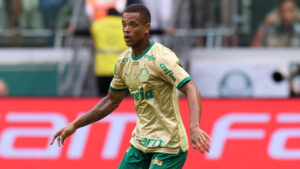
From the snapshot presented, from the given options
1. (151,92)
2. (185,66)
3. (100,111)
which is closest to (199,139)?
(151,92)

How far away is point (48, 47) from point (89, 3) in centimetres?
240

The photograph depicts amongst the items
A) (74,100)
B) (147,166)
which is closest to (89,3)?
(74,100)

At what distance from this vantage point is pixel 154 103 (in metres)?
4.80

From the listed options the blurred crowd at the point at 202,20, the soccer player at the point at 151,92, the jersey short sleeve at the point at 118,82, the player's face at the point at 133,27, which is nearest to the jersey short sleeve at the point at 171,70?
the soccer player at the point at 151,92

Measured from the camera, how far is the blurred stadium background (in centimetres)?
861

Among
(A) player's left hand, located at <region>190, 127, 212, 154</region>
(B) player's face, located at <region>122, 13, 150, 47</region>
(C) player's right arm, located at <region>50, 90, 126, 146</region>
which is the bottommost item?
(C) player's right arm, located at <region>50, 90, 126, 146</region>

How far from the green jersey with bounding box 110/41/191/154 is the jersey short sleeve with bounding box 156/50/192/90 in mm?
11

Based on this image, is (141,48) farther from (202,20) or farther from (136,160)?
(202,20)

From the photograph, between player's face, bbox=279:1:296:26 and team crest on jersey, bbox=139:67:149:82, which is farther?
player's face, bbox=279:1:296:26

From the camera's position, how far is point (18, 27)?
39.9ft

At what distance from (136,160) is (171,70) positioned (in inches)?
32.6

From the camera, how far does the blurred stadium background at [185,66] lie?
8.61 meters

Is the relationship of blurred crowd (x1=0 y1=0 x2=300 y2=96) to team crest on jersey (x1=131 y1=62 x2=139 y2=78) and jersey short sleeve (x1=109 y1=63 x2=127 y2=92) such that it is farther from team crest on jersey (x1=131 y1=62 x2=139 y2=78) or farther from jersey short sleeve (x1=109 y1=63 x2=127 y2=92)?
team crest on jersey (x1=131 y1=62 x2=139 y2=78)

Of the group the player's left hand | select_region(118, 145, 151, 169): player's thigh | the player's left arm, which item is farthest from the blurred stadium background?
the player's left hand
